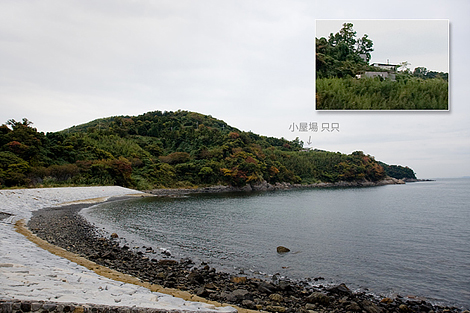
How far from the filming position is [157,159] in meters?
79.8

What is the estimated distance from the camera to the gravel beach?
217 inches

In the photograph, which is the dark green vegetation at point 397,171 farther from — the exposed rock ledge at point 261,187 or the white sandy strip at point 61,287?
the white sandy strip at point 61,287

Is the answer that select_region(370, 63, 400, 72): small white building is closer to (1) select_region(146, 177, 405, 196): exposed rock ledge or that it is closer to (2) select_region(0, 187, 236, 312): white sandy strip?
(2) select_region(0, 187, 236, 312): white sandy strip

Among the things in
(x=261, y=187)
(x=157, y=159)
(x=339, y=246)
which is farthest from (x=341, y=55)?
(x=157, y=159)

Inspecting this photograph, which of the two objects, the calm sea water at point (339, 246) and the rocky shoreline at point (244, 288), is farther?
the calm sea water at point (339, 246)

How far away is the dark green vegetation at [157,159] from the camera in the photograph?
46156 millimetres

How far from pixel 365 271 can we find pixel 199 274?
6379 mm

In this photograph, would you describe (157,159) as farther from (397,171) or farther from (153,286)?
(397,171)

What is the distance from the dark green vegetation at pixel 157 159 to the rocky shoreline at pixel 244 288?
36.8 meters

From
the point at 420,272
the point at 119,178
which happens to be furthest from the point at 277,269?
the point at 119,178

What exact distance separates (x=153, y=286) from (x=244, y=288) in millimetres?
2722

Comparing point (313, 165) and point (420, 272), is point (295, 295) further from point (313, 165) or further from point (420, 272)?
point (313, 165)

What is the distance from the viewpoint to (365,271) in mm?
11055

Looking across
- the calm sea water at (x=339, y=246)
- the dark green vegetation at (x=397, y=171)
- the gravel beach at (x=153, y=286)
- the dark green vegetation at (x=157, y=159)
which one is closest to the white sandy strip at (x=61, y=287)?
the gravel beach at (x=153, y=286)
